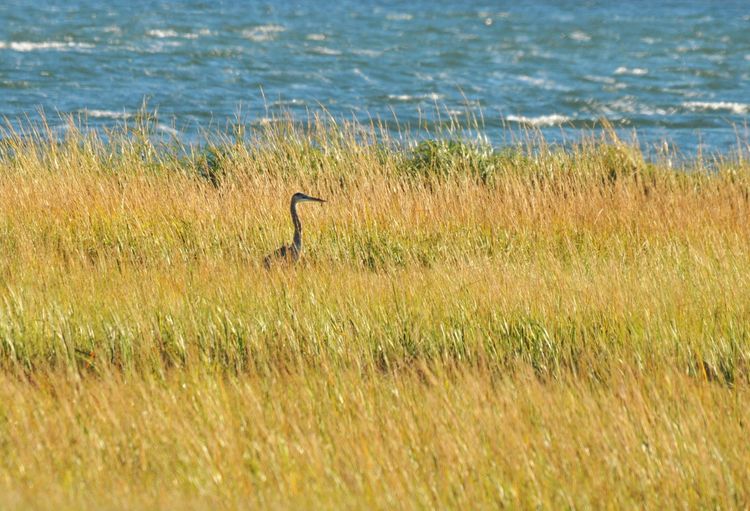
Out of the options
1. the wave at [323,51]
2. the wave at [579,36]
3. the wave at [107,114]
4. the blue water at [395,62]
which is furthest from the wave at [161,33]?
the wave at [579,36]

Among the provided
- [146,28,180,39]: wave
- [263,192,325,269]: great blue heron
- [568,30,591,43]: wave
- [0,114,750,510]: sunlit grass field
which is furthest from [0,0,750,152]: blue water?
[263,192,325,269]: great blue heron

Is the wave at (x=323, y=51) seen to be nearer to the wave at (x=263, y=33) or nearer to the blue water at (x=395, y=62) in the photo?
the blue water at (x=395, y=62)

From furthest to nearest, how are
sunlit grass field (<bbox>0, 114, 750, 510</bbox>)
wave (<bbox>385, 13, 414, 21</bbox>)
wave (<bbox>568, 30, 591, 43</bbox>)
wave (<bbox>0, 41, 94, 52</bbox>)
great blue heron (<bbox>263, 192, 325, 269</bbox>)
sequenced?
wave (<bbox>385, 13, 414, 21</bbox>) < wave (<bbox>568, 30, 591, 43</bbox>) < wave (<bbox>0, 41, 94, 52</bbox>) < great blue heron (<bbox>263, 192, 325, 269</bbox>) < sunlit grass field (<bbox>0, 114, 750, 510</bbox>)

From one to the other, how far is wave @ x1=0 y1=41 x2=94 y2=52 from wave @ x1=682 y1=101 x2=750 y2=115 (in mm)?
17585

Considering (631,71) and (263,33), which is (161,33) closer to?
(263,33)

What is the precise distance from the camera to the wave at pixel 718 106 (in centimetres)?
2953

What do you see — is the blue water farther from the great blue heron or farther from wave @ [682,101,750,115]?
the great blue heron

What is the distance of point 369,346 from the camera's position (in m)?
7.41

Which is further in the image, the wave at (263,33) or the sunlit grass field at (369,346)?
the wave at (263,33)

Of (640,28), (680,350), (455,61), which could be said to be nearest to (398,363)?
(680,350)

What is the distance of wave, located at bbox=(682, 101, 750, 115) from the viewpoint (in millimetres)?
29531

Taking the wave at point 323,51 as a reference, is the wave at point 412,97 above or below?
below

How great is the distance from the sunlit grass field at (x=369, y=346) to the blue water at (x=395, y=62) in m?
10.7

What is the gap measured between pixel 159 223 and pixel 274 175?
293 cm
